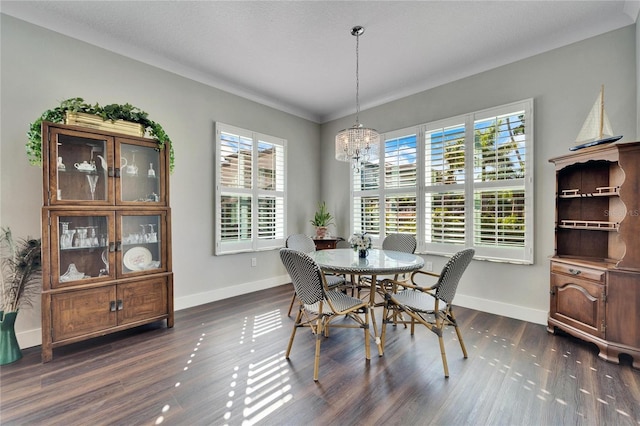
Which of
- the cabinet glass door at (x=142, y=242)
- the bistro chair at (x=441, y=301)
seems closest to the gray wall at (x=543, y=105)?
the bistro chair at (x=441, y=301)

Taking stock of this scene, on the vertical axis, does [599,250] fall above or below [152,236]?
below

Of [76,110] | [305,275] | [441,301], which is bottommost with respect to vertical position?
[441,301]

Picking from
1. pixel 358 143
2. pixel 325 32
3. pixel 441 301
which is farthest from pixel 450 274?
pixel 325 32

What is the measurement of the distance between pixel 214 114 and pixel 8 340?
3101mm

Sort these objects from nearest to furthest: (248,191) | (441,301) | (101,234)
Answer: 1. (441,301)
2. (101,234)
3. (248,191)

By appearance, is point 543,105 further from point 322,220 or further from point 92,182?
point 92,182

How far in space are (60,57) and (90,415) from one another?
3186 mm

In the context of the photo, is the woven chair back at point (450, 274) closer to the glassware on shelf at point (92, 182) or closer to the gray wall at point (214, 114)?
the gray wall at point (214, 114)

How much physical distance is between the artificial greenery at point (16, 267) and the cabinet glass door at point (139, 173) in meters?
0.82

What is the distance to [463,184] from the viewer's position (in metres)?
3.58

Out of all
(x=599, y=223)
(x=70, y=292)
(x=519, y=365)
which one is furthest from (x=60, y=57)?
(x=599, y=223)

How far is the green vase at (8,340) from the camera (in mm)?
2277

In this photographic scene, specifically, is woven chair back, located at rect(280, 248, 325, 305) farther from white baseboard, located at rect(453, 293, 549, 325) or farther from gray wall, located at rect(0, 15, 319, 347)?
white baseboard, located at rect(453, 293, 549, 325)

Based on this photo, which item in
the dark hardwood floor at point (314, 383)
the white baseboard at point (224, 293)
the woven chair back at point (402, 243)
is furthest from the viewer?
the white baseboard at point (224, 293)
